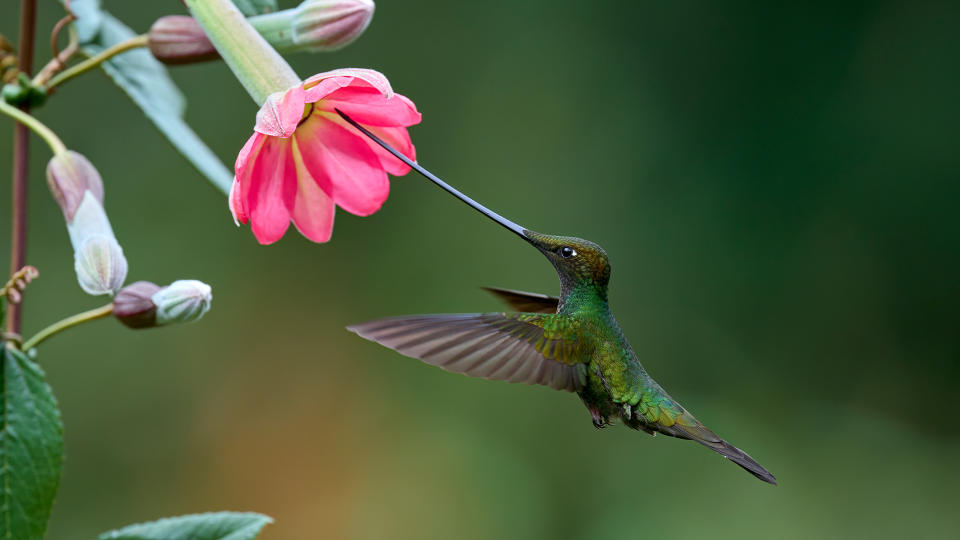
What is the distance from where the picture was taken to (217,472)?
10.8 feet

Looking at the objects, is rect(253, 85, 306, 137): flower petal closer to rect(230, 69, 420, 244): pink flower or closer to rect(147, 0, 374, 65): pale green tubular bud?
rect(230, 69, 420, 244): pink flower

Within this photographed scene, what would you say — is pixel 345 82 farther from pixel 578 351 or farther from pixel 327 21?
pixel 578 351

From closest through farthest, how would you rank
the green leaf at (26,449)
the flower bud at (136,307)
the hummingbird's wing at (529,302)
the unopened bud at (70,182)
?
the green leaf at (26,449) < the flower bud at (136,307) < the unopened bud at (70,182) < the hummingbird's wing at (529,302)

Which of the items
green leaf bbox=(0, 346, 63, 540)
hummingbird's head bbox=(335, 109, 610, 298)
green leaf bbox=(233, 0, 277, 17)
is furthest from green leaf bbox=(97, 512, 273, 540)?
green leaf bbox=(233, 0, 277, 17)

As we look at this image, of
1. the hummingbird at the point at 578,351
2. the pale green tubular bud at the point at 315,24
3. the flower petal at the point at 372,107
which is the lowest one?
the hummingbird at the point at 578,351

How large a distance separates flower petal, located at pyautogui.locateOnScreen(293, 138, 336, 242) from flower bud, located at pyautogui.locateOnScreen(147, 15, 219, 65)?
184 mm

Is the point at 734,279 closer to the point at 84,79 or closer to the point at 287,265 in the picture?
the point at 287,265

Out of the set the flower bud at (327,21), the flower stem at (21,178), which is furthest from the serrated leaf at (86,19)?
the flower bud at (327,21)

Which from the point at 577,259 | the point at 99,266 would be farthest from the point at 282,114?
the point at 577,259

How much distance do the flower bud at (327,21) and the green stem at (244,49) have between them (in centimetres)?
7

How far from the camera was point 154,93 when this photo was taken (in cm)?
156

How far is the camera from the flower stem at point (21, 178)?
1.26 meters

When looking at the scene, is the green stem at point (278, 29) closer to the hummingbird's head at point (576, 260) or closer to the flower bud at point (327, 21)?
the flower bud at point (327, 21)

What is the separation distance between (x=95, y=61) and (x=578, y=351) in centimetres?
85
